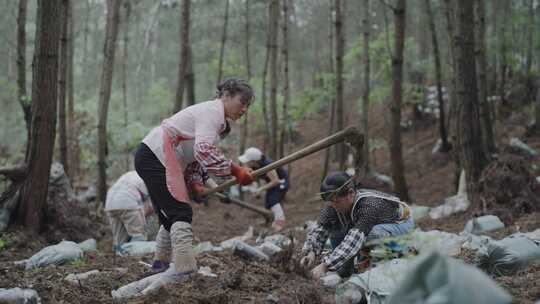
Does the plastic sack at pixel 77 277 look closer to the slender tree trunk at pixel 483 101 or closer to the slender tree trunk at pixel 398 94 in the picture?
the slender tree trunk at pixel 398 94

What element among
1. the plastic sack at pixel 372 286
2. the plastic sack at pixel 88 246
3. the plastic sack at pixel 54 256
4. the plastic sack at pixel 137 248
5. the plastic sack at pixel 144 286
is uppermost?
the plastic sack at pixel 372 286

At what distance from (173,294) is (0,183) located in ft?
16.9

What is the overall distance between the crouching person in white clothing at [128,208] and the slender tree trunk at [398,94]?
17.2 feet

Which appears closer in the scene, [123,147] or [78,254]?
[78,254]

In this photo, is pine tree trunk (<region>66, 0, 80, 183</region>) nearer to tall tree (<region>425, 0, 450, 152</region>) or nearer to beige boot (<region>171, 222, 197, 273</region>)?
beige boot (<region>171, 222, 197, 273</region>)

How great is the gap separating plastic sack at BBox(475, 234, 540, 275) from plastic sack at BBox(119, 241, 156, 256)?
3.60 m

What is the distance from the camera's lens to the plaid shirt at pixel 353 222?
165 inches

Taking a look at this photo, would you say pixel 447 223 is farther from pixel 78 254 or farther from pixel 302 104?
pixel 302 104

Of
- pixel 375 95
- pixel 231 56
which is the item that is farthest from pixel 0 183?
pixel 231 56

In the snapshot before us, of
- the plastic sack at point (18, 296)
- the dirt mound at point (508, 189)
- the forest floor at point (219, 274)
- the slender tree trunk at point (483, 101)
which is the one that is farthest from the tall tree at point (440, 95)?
the plastic sack at point (18, 296)

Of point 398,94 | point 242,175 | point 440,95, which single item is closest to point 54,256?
point 242,175

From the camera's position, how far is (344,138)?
462 cm

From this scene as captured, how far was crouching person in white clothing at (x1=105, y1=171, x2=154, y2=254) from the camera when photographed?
6785 millimetres

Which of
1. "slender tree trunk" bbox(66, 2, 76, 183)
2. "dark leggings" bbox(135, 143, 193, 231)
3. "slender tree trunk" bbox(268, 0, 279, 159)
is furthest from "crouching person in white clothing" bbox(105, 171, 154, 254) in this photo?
"slender tree trunk" bbox(268, 0, 279, 159)
